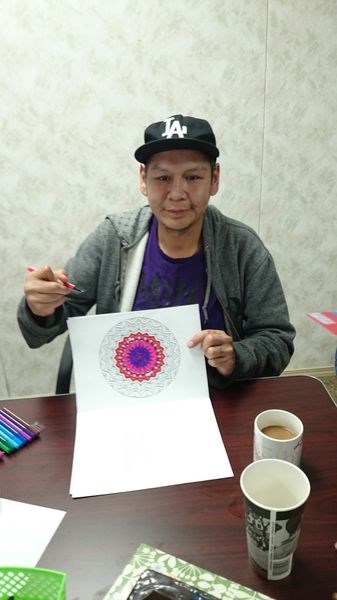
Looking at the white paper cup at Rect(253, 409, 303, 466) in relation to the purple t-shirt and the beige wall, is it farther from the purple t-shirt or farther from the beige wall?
the beige wall

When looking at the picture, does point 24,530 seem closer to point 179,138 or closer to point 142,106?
point 179,138

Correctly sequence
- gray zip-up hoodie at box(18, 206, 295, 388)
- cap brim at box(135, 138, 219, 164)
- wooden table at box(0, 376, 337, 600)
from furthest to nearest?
gray zip-up hoodie at box(18, 206, 295, 388) → cap brim at box(135, 138, 219, 164) → wooden table at box(0, 376, 337, 600)

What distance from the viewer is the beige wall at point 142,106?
5.59ft

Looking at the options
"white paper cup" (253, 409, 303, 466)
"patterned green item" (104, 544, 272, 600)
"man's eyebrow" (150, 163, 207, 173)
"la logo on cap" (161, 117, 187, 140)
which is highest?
"la logo on cap" (161, 117, 187, 140)

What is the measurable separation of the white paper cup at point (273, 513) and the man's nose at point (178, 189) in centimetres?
69

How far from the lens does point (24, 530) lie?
0.63m

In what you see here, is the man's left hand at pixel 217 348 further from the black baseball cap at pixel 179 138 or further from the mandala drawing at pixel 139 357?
the black baseball cap at pixel 179 138

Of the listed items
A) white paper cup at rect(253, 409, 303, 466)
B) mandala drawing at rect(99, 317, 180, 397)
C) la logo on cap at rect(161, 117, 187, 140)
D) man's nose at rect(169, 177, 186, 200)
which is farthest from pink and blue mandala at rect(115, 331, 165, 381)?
la logo on cap at rect(161, 117, 187, 140)

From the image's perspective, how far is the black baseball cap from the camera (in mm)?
998

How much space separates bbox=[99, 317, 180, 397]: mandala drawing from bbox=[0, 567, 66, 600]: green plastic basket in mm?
439

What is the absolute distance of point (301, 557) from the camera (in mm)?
567

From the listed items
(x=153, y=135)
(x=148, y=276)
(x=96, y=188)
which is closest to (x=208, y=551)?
(x=148, y=276)

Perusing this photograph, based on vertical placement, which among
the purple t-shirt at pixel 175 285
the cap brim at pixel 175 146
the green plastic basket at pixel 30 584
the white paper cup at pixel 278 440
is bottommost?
the green plastic basket at pixel 30 584

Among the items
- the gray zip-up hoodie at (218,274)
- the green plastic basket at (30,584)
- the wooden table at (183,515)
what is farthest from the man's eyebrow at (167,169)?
the green plastic basket at (30,584)
